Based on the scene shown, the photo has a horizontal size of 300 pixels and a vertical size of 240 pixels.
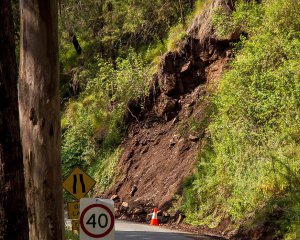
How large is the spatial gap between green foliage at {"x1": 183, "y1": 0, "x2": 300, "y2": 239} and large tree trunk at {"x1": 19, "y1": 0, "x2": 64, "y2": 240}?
7381mm

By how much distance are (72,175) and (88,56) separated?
Result: 28.0 meters

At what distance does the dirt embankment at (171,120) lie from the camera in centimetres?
2505

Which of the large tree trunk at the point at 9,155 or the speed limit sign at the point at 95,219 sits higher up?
the large tree trunk at the point at 9,155

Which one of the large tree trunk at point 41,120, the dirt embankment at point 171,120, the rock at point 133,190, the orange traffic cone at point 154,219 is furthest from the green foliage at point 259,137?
the large tree trunk at point 41,120

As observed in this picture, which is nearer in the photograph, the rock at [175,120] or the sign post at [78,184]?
the sign post at [78,184]

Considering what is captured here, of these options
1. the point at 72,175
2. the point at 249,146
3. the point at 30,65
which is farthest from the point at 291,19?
the point at 30,65

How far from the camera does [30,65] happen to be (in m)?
9.83

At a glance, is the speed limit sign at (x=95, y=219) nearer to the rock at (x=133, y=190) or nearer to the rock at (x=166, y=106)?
the rock at (x=133, y=190)

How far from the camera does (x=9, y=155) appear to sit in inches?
283

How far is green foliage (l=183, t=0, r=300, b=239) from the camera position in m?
17.2

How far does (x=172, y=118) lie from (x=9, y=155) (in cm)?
2174

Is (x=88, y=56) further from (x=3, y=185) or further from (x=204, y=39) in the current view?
(x=3, y=185)

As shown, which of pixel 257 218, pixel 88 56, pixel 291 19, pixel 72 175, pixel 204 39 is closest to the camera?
pixel 72 175

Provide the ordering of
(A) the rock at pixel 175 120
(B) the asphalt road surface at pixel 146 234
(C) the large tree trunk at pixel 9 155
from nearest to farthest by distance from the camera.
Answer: (C) the large tree trunk at pixel 9 155, (B) the asphalt road surface at pixel 146 234, (A) the rock at pixel 175 120
